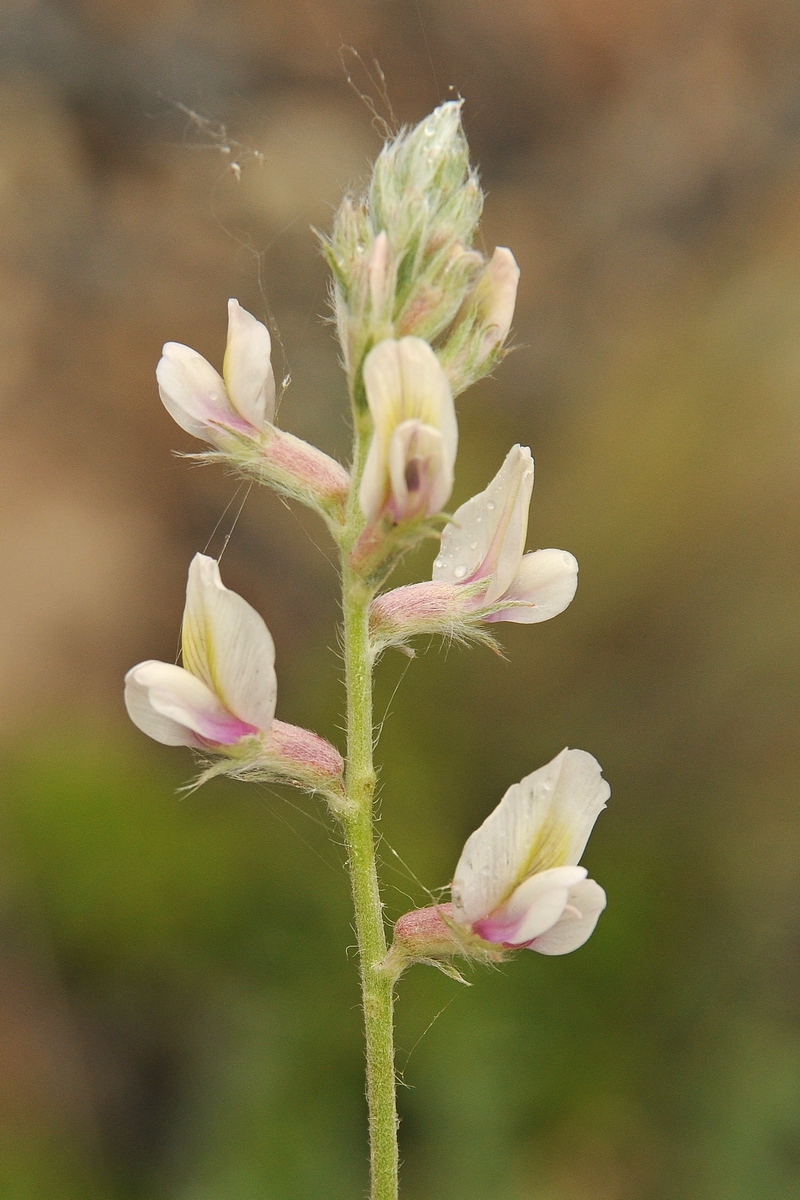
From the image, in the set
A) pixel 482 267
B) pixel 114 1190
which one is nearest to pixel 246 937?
pixel 114 1190

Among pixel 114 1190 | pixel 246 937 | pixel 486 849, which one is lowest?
pixel 114 1190

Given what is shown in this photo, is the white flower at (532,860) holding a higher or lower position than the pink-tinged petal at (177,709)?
lower

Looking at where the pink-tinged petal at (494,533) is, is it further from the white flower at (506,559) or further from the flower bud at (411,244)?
the flower bud at (411,244)

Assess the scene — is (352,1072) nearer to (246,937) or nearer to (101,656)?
(246,937)

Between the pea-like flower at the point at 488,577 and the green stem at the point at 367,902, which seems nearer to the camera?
the green stem at the point at 367,902

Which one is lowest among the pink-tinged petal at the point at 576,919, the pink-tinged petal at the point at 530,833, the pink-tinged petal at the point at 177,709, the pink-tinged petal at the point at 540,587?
the pink-tinged petal at the point at 576,919

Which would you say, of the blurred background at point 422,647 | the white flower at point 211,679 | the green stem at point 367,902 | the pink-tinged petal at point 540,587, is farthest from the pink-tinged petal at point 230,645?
the blurred background at point 422,647

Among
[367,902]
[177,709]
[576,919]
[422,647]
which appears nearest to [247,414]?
[177,709]

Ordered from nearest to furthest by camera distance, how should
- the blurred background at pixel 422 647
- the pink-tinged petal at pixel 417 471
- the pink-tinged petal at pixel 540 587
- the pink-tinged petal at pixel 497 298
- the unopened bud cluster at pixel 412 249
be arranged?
the pink-tinged petal at pixel 417 471 → the unopened bud cluster at pixel 412 249 → the pink-tinged petal at pixel 497 298 → the pink-tinged petal at pixel 540 587 → the blurred background at pixel 422 647
